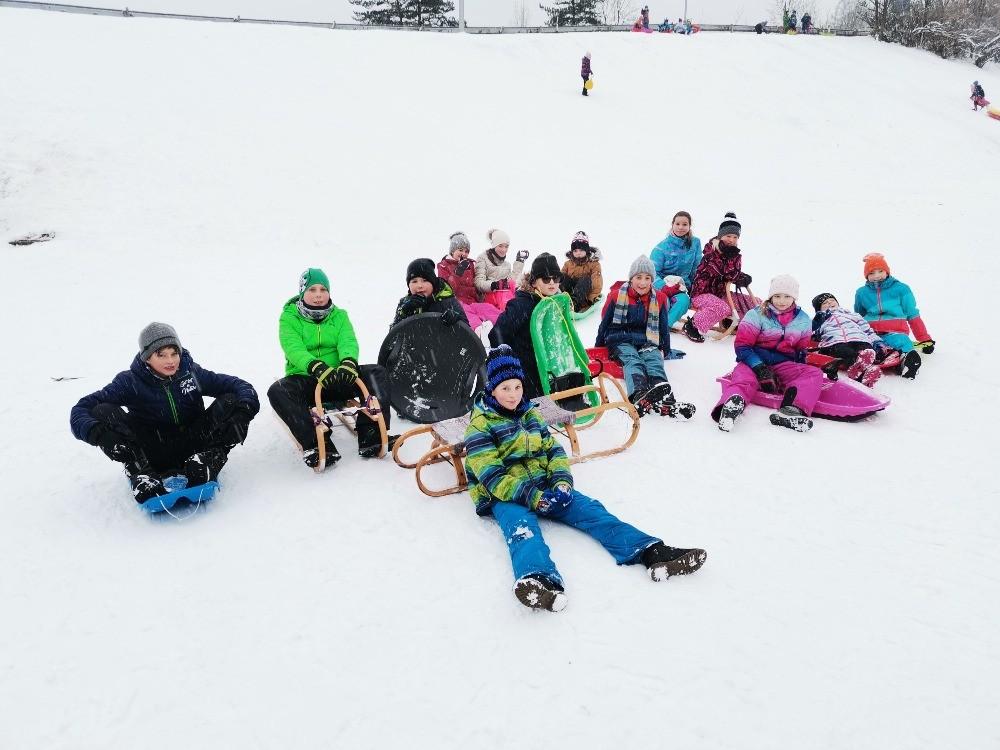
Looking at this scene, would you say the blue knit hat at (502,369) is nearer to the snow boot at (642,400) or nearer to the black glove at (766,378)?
the snow boot at (642,400)

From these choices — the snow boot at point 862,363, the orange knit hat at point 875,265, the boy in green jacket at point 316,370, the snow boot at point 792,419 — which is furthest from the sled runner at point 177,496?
the orange knit hat at point 875,265

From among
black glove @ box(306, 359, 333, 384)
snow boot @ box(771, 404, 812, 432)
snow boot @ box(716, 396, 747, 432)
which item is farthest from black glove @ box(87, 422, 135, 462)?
snow boot @ box(771, 404, 812, 432)

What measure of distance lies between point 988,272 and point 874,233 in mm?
3261

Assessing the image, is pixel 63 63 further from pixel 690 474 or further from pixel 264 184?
pixel 690 474

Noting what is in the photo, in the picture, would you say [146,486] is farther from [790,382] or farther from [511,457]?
[790,382]

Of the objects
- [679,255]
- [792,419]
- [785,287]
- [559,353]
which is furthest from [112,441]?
[679,255]

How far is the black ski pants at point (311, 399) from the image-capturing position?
4.97 m

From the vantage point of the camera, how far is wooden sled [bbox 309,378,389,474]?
4.82 meters

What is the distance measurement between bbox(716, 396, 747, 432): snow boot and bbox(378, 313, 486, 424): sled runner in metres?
2.13

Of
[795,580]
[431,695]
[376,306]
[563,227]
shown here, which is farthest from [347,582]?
[563,227]

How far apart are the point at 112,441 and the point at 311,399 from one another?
1482 mm

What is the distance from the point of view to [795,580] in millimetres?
3641

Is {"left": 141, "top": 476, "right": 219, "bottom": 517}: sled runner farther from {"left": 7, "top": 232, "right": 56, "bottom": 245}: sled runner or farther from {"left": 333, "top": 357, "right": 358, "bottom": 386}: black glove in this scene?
{"left": 7, "top": 232, "right": 56, "bottom": 245}: sled runner

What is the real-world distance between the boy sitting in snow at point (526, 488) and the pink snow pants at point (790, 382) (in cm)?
228
